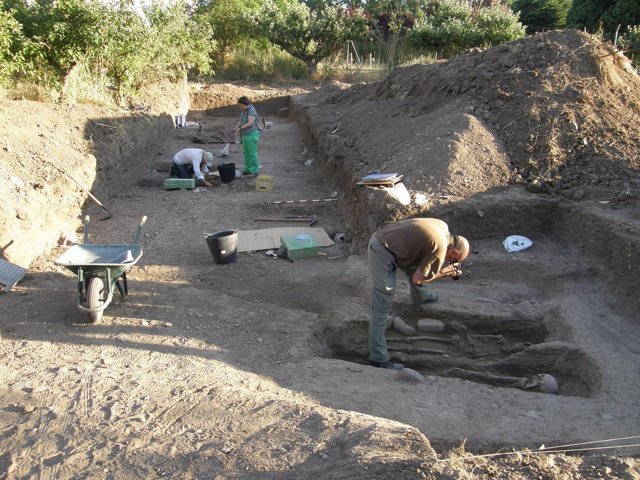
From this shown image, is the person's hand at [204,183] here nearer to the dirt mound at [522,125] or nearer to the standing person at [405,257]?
the dirt mound at [522,125]

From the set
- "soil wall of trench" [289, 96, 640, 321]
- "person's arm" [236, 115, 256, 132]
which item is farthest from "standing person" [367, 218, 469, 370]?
"person's arm" [236, 115, 256, 132]

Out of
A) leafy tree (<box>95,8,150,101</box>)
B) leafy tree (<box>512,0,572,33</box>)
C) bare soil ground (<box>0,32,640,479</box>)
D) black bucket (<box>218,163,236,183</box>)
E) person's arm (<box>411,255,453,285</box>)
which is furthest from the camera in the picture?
leafy tree (<box>512,0,572,33</box>)

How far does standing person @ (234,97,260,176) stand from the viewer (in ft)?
36.6

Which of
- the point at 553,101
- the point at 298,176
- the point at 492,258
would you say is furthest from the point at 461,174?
the point at 298,176

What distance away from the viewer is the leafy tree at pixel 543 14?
29.4 metres

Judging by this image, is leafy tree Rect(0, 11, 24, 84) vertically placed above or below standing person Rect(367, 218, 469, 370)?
above

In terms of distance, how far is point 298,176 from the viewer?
1202cm

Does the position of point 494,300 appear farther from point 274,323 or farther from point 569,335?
point 274,323

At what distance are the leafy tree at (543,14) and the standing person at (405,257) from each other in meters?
29.2

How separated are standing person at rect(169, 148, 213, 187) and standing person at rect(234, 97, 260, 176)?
0.98m

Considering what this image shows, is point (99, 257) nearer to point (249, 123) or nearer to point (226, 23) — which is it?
point (249, 123)

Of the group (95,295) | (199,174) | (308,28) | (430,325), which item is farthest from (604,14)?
(95,295)

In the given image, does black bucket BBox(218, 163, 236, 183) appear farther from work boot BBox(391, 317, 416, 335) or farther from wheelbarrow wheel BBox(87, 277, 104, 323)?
work boot BBox(391, 317, 416, 335)

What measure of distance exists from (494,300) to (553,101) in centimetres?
428
